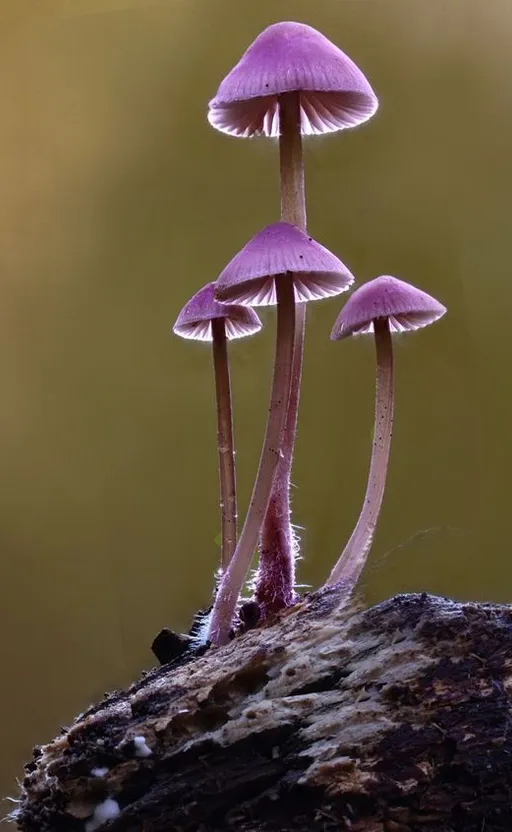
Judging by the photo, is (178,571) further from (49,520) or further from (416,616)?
(416,616)

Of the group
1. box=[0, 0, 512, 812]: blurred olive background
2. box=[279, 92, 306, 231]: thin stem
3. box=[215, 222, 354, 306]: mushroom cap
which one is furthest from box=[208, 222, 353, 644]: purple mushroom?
box=[0, 0, 512, 812]: blurred olive background

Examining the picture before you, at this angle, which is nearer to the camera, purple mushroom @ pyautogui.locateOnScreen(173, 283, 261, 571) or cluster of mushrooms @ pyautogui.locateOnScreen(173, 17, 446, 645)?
cluster of mushrooms @ pyautogui.locateOnScreen(173, 17, 446, 645)

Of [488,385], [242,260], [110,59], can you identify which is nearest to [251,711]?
[242,260]

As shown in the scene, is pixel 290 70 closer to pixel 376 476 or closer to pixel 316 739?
pixel 376 476

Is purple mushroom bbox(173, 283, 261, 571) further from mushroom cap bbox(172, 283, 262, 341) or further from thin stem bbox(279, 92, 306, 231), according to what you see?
thin stem bbox(279, 92, 306, 231)

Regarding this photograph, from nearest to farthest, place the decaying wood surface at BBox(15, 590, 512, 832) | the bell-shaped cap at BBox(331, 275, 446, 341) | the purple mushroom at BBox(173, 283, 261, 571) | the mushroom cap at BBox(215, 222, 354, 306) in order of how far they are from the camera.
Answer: the decaying wood surface at BBox(15, 590, 512, 832) → the mushroom cap at BBox(215, 222, 354, 306) → the bell-shaped cap at BBox(331, 275, 446, 341) → the purple mushroom at BBox(173, 283, 261, 571)

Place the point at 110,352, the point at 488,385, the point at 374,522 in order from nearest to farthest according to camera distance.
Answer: the point at 374,522 < the point at 488,385 < the point at 110,352
